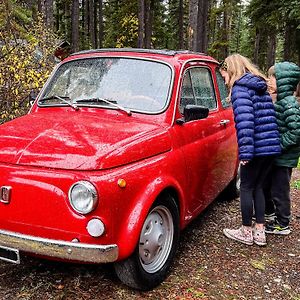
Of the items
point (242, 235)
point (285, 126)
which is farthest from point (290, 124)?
point (242, 235)

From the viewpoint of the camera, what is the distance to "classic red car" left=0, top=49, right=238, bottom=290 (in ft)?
10.0

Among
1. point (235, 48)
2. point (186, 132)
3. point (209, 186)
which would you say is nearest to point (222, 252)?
point (209, 186)

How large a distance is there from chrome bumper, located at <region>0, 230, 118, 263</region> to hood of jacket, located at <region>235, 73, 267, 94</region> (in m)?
2.41

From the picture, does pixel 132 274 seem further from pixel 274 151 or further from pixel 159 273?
pixel 274 151

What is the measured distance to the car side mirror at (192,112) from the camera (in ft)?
13.5

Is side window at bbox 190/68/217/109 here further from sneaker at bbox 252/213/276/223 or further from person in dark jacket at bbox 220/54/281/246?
sneaker at bbox 252/213/276/223

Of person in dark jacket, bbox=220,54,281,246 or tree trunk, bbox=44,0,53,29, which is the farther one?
tree trunk, bbox=44,0,53,29

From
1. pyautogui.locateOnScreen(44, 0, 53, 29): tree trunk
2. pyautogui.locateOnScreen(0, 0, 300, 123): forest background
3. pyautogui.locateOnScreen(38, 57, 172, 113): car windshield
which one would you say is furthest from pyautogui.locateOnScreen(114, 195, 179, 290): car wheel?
pyautogui.locateOnScreen(44, 0, 53, 29): tree trunk

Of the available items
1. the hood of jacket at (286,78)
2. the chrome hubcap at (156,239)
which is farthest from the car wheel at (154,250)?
the hood of jacket at (286,78)

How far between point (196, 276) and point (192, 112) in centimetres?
162

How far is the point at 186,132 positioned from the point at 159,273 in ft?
4.81

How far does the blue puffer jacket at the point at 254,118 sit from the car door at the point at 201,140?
45 centimetres

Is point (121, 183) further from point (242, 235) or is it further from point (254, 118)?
point (242, 235)

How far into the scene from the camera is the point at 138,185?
131 inches
